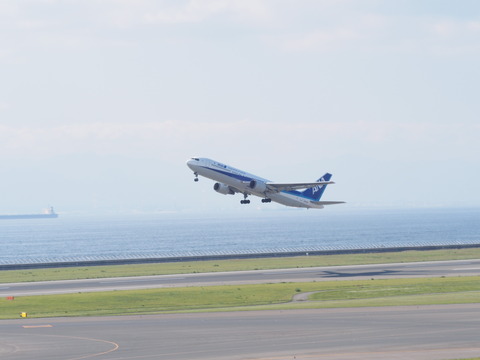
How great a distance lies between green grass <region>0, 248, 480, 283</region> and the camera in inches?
3378

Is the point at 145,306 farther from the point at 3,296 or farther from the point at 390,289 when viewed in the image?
the point at 390,289

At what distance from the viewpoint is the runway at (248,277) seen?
70.2 m

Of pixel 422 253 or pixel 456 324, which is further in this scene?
pixel 422 253

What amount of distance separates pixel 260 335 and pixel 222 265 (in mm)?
57200

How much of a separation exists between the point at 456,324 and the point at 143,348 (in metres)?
17.0

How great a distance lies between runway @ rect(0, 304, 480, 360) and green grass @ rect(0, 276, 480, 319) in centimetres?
427

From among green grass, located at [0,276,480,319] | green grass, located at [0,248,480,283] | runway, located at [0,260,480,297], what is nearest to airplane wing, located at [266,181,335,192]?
green grass, located at [0,248,480,283]

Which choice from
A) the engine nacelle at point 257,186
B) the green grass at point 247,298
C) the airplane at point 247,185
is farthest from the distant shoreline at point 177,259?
the green grass at point 247,298

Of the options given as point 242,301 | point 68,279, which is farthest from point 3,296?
point 242,301

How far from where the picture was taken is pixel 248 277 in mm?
77875

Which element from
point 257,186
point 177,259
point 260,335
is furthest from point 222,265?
point 260,335

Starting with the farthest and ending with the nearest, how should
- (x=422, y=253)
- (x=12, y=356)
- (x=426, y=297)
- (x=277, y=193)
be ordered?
(x=422, y=253) → (x=277, y=193) → (x=426, y=297) → (x=12, y=356)

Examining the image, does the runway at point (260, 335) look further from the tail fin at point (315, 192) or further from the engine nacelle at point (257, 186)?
the tail fin at point (315, 192)

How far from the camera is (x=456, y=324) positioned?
4044cm
